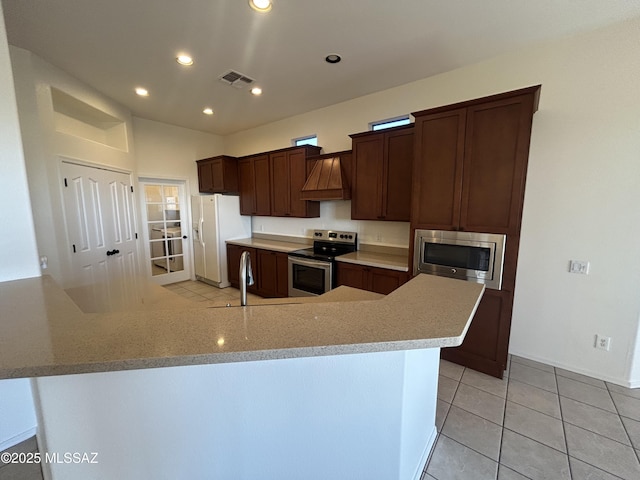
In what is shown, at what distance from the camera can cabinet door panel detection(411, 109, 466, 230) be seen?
2.42 m

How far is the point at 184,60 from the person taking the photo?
270 centimetres

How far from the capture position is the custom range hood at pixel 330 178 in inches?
141

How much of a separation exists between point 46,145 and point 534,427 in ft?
16.9

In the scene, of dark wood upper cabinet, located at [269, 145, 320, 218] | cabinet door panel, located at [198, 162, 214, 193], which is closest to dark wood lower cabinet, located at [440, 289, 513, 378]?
dark wood upper cabinet, located at [269, 145, 320, 218]

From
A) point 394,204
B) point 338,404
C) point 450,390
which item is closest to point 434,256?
point 394,204

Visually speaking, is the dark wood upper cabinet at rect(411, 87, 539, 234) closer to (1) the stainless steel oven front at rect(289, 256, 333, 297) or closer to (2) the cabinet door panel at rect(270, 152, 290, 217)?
(1) the stainless steel oven front at rect(289, 256, 333, 297)

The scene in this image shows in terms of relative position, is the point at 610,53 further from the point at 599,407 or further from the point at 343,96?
the point at 599,407

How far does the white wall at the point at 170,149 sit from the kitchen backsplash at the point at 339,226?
170cm

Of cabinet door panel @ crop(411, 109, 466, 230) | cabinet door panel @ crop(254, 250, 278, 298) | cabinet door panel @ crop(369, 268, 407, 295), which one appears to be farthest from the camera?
cabinet door panel @ crop(254, 250, 278, 298)

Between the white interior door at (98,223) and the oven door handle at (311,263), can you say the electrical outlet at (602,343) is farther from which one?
the white interior door at (98,223)

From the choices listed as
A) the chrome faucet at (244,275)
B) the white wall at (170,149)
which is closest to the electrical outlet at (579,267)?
the chrome faucet at (244,275)

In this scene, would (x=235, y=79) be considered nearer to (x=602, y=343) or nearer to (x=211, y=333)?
(x=211, y=333)

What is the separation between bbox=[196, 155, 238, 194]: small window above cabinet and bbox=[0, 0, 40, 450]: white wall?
325 cm

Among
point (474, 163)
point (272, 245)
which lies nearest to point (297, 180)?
point (272, 245)
